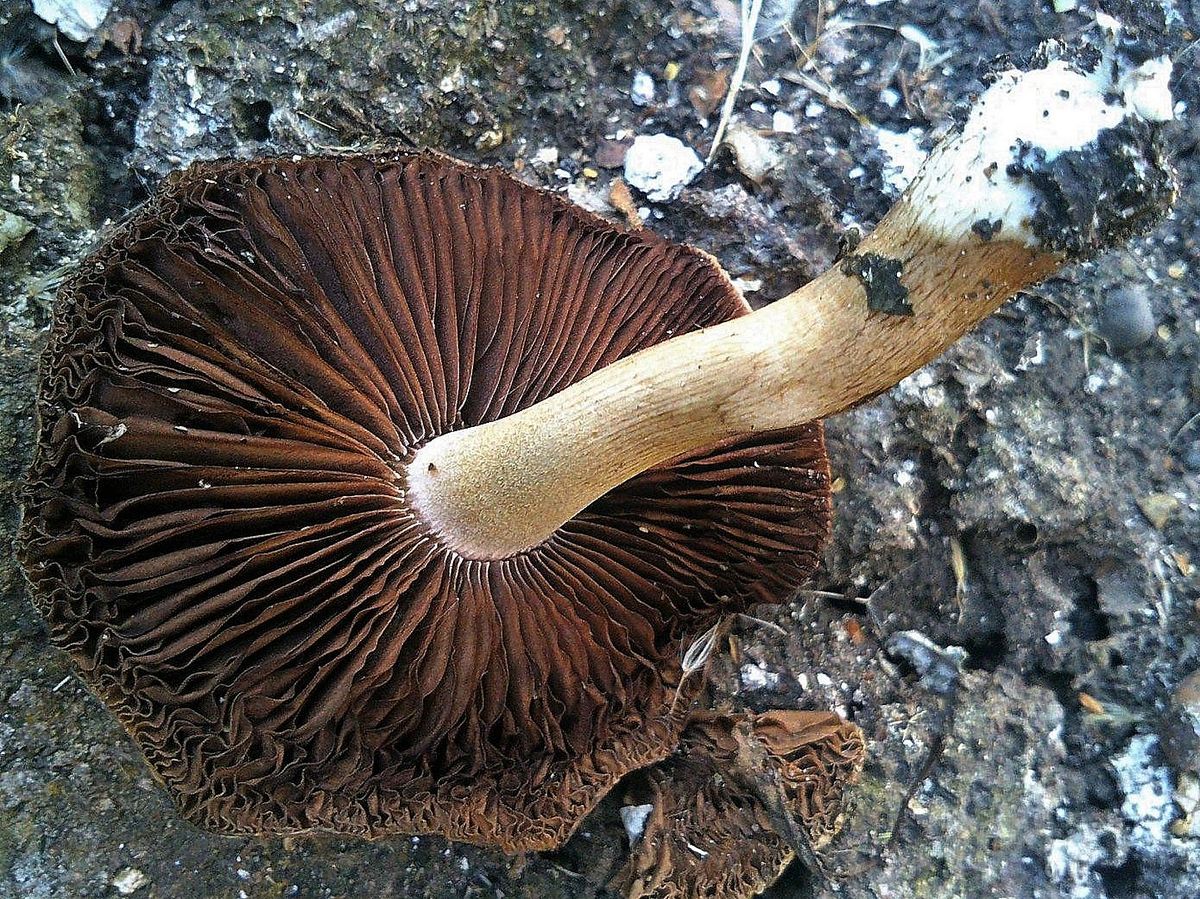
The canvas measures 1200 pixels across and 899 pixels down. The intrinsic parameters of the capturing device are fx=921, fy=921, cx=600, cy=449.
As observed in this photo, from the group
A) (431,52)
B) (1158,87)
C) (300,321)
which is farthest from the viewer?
(431,52)

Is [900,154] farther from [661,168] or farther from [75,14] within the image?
[75,14]

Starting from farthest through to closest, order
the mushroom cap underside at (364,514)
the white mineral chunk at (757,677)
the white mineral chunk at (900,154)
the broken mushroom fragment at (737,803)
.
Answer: the white mineral chunk at (900,154) → the white mineral chunk at (757,677) → the broken mushroom fragment at (737,803) → the mushroom cap underside at (364,514)

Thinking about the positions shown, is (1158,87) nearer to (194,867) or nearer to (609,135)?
(609,135)

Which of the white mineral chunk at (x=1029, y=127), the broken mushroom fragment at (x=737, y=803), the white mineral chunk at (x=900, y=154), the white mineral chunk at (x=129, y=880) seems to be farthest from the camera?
the white mineral chunk at (x=900, y=154)

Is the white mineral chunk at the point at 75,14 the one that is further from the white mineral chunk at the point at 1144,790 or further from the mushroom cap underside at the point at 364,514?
the white mineral chunk at the point at 1144,790

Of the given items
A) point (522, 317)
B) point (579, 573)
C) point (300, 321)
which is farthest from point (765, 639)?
point (300, 321)

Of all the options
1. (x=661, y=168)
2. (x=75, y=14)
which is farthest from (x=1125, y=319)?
(x=75, y=14)

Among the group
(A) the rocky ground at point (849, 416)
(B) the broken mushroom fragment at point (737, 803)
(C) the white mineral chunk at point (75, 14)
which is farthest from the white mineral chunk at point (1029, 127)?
(C) the white mineral chunk at point (75, 14)
